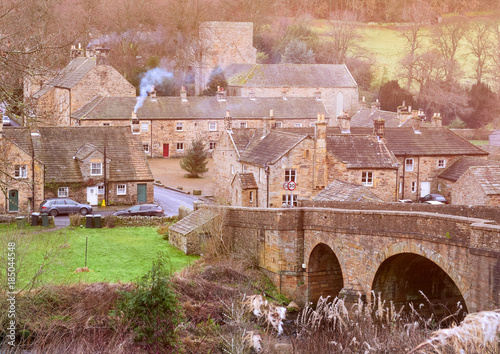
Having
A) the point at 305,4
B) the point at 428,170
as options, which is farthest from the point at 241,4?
the point at 428,170

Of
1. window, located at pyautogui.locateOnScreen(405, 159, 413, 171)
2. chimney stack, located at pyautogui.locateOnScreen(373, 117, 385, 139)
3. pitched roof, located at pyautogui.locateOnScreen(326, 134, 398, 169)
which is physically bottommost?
window, located at pyautogui.locateOnScreen(405, 159, 413, 171)

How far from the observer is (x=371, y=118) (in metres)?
56.9

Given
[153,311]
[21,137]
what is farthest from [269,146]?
[153,311]

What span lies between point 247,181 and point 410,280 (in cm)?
1654

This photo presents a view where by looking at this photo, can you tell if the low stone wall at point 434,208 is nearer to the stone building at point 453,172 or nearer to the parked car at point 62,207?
the parked car at point 62,207

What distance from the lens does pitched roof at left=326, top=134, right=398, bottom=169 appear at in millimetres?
38781

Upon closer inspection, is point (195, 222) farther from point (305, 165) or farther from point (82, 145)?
point (82, 145)

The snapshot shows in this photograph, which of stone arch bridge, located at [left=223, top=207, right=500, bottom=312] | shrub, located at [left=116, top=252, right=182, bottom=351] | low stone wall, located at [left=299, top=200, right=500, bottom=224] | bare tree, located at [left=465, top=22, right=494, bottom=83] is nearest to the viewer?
stone arch bridge, located at [left=223, top=207, right=500, bottom=312]

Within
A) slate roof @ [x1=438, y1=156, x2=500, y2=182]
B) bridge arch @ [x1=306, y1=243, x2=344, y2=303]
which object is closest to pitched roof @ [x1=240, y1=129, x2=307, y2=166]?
bridge arch @ [x1=306, y1=243, x2=344, y2=303]

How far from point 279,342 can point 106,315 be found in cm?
541

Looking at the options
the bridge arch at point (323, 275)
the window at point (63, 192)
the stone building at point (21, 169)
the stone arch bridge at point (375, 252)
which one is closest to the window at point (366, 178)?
the stone arch bridge at point (375, 252)

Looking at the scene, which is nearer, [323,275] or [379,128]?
[323,275]

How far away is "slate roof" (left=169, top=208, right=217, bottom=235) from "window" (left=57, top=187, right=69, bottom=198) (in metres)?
10.9

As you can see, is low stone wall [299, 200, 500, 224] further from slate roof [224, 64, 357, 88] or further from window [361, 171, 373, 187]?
slate roof [224, 64, 357, 88]
